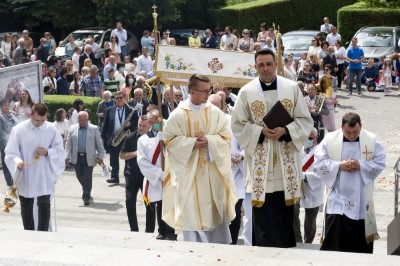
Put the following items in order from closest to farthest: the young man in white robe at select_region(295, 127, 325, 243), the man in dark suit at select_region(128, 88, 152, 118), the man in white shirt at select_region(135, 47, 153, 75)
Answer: the young man in white robe at select_region(295, 127, 325, 243) → the man in dark suit at select_region(128, 88, 152, 118) → the man in white shirt at select_region(135, 47, 153, 75)

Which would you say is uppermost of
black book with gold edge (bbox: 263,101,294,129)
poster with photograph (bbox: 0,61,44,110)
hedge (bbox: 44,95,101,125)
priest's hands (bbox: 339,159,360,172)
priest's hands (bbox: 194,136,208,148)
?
black book with gold edge (bbox: 263,101,294,129)

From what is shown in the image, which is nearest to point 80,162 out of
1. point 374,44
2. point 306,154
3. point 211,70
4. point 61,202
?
point 61,202

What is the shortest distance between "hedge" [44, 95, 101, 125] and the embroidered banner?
819 cm

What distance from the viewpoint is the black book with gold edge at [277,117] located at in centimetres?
1046

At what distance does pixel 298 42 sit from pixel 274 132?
21865mm

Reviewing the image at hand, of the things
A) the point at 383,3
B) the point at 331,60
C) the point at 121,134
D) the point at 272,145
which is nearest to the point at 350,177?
the point at 272,145

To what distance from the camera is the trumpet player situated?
17.5m

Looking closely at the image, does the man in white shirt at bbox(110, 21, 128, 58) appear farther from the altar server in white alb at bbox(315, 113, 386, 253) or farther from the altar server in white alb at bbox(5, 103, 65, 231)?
the altar server in white alb at bbox(315, 113, 386, 253)

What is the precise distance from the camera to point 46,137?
13.3 m

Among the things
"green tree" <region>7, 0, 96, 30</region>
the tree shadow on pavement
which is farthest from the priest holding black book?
"green tree" <region>7, 0, 96, 30</region>

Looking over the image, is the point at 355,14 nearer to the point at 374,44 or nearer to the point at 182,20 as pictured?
the point at 374,44

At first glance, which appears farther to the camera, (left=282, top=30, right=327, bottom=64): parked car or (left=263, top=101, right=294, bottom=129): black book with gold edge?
(left=282, top=30, right=327, bottom=64): parked car

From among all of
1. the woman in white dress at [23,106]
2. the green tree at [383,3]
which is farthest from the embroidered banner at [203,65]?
the green tree at [383,3]

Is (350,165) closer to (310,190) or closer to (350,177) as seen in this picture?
(350,177)
